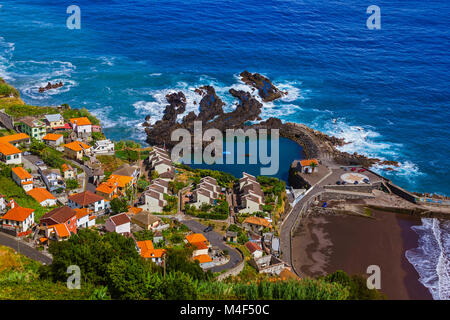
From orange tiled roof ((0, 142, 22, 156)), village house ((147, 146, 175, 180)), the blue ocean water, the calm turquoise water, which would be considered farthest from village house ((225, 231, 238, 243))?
the blue ocean water

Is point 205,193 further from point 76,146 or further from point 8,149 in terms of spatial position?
point 8,149

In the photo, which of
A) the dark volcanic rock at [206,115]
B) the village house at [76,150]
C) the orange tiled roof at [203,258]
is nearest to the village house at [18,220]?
the orange tiled roof at [203,258]

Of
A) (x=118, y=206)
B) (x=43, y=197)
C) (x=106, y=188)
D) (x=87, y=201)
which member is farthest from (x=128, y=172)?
(x=43, y=197)

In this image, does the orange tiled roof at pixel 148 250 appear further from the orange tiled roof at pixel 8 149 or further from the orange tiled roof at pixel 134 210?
the orange tiled roof at pixel 8 149

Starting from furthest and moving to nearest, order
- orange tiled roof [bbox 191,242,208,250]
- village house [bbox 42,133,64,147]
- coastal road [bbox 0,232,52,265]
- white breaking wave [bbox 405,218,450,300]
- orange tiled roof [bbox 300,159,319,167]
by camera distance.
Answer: orange tiled roof [bbox 300,159,319,167] → village house [bbox 42,133,64,147] → white breaking wave [bbox 405,218,450,300] → orange tiled roof [bbox 191,242,208,250] → coastal road [bbox 0,232,52,265]

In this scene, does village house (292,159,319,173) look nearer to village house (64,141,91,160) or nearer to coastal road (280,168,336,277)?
coastal road (280,168,336,277)
